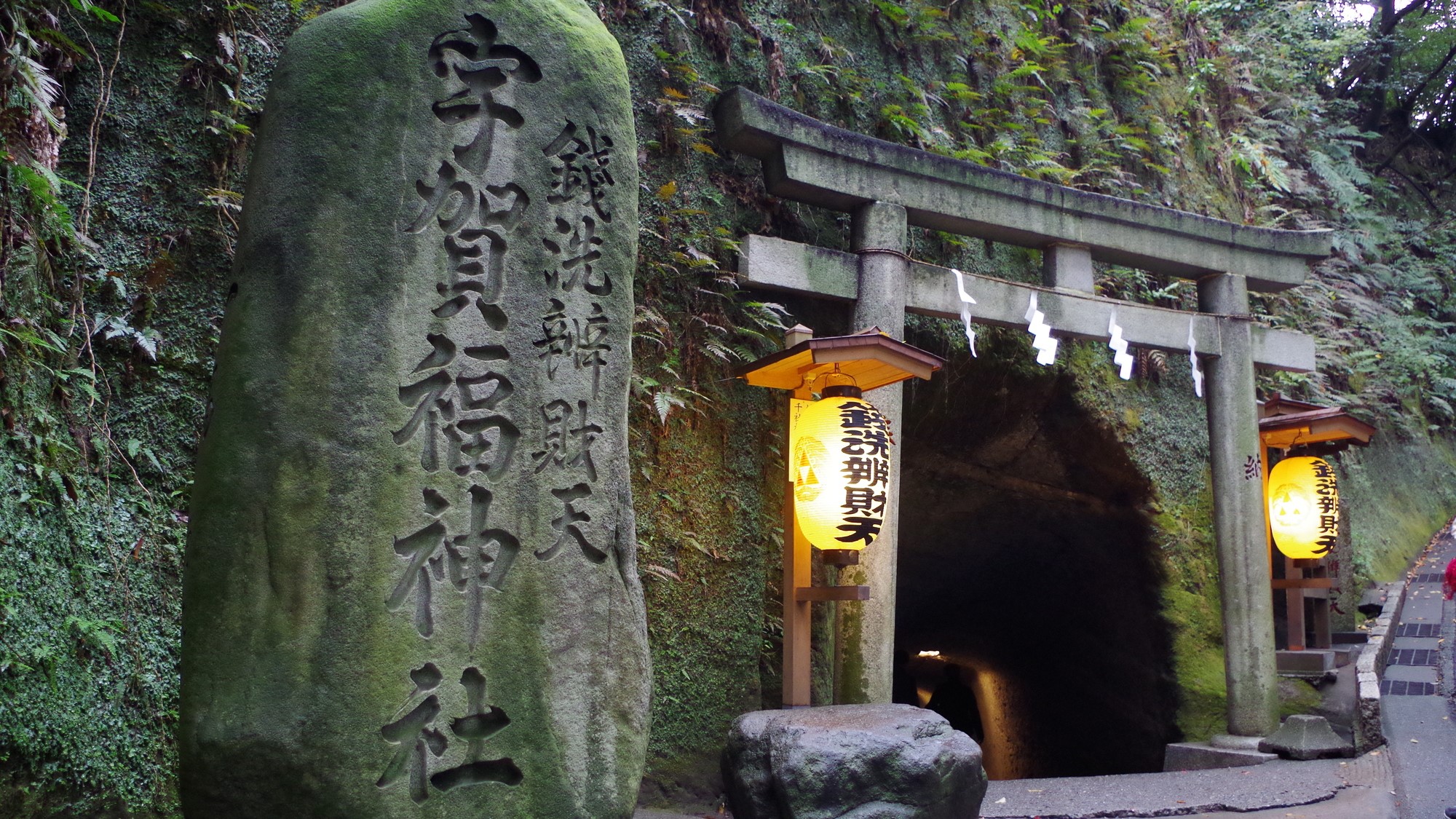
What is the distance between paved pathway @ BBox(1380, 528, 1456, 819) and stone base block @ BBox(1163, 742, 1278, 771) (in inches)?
36.5

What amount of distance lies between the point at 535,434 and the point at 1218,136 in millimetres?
11650

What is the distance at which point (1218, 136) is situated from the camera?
12508mm

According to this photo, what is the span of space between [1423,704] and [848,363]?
21.9 ft

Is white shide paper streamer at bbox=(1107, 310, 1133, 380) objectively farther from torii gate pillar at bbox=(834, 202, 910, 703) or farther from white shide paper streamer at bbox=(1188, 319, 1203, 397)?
torii gate pillar at bbox=(834, 202, 910, 703)

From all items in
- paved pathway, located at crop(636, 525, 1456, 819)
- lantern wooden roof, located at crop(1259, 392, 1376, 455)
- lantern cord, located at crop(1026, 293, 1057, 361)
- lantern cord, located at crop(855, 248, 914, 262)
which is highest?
lantern cord, located at crop(855, 248, 914, 262)

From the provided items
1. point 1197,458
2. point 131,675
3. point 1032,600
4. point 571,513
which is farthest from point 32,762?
point 1032,600

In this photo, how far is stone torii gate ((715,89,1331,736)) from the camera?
6742mm

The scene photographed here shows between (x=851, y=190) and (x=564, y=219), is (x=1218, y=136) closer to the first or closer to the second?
(x=851, y=190)

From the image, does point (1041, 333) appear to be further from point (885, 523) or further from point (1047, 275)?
point (885, 523)

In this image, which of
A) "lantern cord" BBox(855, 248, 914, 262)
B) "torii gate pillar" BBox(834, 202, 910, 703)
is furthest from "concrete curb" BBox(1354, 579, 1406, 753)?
"lantern cord" BBox(855, 248, 914, 262)

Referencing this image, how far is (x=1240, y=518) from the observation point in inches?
335

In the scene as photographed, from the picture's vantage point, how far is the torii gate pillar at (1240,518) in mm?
8312

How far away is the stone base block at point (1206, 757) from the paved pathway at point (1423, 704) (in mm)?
928

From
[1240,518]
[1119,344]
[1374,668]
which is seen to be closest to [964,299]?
[1119,344]
